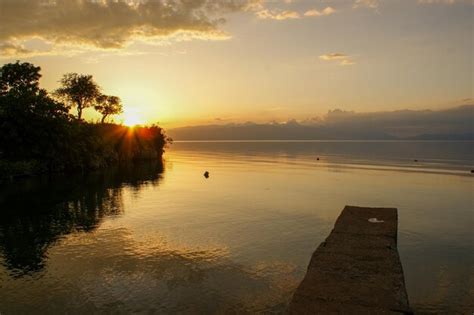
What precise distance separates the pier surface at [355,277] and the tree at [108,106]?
128 meters

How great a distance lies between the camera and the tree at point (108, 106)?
13680 centimetres

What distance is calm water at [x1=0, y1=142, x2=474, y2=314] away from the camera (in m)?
21.6

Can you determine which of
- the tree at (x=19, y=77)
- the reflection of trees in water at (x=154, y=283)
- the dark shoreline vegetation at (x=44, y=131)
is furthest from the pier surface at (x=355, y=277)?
the tree at (x=19, y=77)

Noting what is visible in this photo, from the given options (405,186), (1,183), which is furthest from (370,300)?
A: (1,183)

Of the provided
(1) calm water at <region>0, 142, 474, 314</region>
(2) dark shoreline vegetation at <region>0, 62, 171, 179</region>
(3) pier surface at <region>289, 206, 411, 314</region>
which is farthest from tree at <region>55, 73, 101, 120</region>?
(3) pier surface at <region>289, 206, 411, 314</region>

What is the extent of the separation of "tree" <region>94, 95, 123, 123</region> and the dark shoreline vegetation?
695cm

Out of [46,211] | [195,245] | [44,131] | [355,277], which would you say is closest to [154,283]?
[195,245]

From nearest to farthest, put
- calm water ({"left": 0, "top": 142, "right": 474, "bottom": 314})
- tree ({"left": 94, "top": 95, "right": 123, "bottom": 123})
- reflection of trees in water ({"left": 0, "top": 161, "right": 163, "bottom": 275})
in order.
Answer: calm water ({"left": 0, "top": 142, "right": 474, "bottom": 314}) < reflection of trees in water ({"left": 0, "top": 161, "right": 163, "bottom": 275}) < tree ({"left": 94, "top": 95, "right": 123, "bottom": 123})

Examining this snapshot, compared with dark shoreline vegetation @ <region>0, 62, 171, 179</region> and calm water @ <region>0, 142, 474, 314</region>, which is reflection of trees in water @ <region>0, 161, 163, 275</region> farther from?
dark shoreline vegetation @ <region>0, 62, 171, 179</region>

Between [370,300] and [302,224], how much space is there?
26576 millimetres

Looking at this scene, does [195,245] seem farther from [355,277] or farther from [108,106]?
[108,106]

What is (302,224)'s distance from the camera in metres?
40.7

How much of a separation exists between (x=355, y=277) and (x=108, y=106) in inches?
5432

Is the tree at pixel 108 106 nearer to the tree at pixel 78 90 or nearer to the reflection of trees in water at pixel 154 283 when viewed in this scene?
the tree at pixel 78 90
